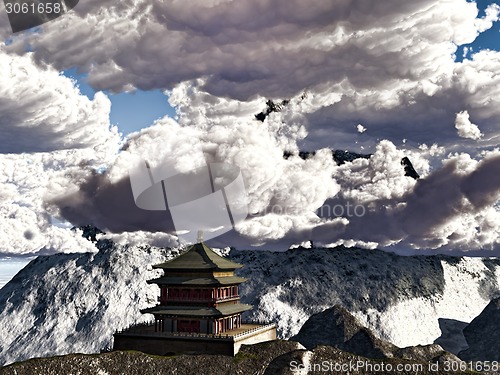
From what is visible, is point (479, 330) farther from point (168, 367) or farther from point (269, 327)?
point (168, 367)

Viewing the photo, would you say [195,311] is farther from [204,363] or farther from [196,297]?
[204,363]

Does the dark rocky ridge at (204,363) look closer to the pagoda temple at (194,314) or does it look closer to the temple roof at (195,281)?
the pagoda temple at (194,314)

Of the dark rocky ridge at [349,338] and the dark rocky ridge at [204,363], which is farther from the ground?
the dark rocky ridge at [349,338]

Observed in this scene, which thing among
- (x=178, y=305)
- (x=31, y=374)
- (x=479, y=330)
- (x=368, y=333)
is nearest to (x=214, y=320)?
(x=178, y=305)

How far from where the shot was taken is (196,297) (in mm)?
88375

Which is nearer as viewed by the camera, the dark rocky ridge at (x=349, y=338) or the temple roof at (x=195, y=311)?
the temple roof at (x=195, y=311)

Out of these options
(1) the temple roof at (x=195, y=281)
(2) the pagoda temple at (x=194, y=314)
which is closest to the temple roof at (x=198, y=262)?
(2) the pagoda temple at (x=194, y=314)

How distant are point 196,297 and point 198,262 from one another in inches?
→ 226

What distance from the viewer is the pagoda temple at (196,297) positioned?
8600 cm

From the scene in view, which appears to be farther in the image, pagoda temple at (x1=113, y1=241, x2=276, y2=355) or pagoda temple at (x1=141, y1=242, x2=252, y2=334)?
pagoda temple at (x1=141, y1=242, x2=252, y2=334)

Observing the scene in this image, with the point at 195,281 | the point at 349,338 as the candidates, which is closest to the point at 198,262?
the point at 195,281

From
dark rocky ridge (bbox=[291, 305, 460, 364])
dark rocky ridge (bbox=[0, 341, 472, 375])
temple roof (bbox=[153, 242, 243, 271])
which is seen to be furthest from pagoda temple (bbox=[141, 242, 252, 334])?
dark rocky ridge (bbox=[291, 305, 460, 364])

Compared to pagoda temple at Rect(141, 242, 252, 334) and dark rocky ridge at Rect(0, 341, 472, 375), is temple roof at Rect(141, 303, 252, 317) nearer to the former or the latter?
pagoda temple at Rect(141, 242, 252, 334)

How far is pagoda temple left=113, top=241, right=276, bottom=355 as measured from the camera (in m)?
83.8
